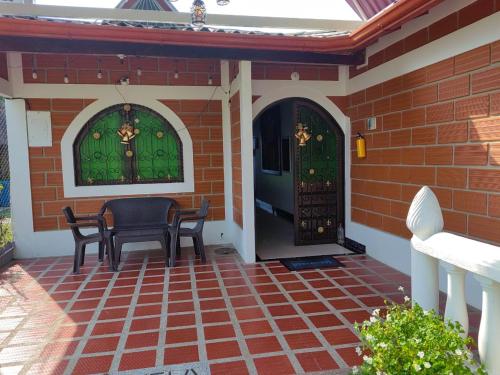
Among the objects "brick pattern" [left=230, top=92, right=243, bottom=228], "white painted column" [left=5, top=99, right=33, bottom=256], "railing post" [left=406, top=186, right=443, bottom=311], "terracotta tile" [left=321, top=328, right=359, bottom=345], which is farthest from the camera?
"white painted column" [left=5, top=99, right=33, bottom=256]

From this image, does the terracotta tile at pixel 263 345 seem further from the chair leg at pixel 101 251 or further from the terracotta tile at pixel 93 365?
the chair leg at pixel 101 251

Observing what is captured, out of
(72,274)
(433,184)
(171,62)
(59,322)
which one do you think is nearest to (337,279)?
(433,184)

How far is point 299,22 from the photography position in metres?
5.43

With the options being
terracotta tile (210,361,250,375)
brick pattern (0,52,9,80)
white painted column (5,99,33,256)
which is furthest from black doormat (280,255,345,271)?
brick pattern (0,52,9,80)

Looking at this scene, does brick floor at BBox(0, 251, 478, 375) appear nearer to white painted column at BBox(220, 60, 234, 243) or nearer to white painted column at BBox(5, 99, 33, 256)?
white painted column at BBox(5, 99, 33, 256)

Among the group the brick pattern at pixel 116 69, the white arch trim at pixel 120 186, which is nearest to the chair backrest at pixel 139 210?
the white arch trim at pixel 120 186

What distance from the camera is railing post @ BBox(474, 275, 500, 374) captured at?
5.62 feet

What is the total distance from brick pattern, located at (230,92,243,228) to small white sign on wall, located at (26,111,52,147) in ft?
8.31

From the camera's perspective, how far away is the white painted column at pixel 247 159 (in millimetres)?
4730

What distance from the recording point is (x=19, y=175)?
5.23 m

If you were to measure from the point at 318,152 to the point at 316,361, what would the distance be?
3.70 m

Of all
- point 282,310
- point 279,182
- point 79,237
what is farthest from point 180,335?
point 279,182

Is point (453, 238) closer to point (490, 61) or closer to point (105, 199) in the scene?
point (490, 61)

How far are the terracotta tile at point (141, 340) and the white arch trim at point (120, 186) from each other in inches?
115
